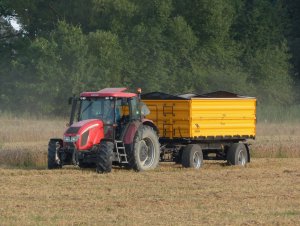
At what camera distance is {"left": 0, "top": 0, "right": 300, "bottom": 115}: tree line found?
1980 inches

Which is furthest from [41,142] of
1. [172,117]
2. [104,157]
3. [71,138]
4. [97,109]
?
[104,157]

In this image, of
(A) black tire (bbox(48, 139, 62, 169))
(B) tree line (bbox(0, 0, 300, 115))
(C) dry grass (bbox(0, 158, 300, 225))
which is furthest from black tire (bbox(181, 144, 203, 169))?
(B) tree line (bbox(0, 0, 300, 115))

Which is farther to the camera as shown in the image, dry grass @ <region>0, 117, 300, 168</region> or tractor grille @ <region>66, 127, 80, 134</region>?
dry grass @ <region>0, 117, 300, 168</region>

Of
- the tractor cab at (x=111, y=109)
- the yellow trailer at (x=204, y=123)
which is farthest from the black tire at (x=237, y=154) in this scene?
the tractor cab at (x=111, y=109)

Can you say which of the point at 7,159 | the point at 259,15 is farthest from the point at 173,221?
the point at 259,15

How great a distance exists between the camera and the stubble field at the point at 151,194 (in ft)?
47.7

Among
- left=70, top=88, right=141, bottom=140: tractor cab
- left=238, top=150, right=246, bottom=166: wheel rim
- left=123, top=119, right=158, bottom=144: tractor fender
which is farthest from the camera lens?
left=238, top=150, right=246, bottom=166: wheel rim

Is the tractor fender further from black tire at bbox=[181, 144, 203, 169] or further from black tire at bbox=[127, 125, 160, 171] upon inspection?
black tire at bbox=[181, 144, 203, 169]

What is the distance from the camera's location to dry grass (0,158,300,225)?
1451 centimetres

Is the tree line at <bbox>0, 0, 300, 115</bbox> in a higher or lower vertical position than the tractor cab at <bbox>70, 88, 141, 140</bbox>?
higher

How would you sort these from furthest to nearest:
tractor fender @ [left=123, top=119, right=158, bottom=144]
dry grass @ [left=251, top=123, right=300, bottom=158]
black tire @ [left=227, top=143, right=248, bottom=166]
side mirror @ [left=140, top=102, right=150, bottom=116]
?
dry grass @ [left=251, top=123, right=300, bottom=158] → black tire @ [left=227, top=143, right=248, bottom=166] → side mirror @ [left=140, top=102, right=150, bottom=116] → tractor fender @ [left=123, top=119, right=158, bottom=144]

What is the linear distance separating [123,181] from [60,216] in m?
5.57

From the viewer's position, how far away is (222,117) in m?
25.0

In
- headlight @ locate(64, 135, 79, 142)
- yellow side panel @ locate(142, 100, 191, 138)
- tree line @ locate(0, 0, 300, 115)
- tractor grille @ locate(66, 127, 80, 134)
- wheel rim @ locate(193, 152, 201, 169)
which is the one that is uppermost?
tree line @ locate(0, 0, 300, 115)
